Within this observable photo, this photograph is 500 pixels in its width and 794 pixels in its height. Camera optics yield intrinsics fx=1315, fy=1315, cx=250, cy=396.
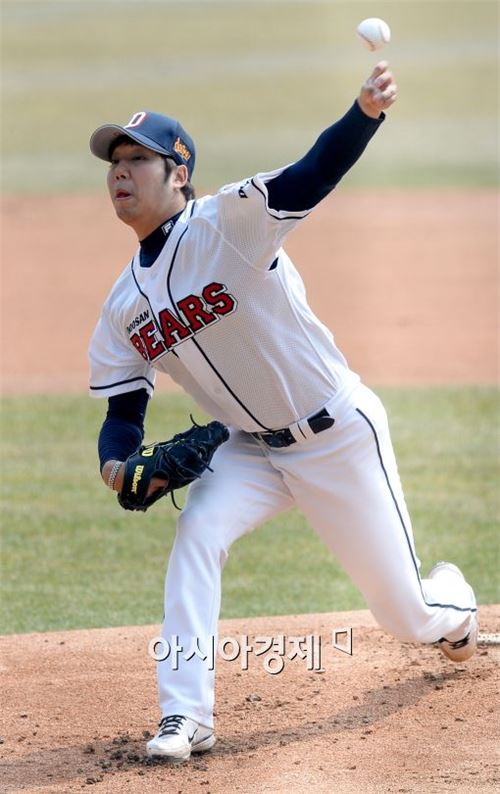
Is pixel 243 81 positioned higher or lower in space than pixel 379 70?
higher

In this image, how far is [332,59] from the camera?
32531 mm

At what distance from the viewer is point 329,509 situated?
3.96 metres

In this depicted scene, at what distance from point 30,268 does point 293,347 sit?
11.2 metres

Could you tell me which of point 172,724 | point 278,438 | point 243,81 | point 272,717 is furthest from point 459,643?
point 243,81

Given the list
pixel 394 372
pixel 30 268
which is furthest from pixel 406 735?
pixel 30 268

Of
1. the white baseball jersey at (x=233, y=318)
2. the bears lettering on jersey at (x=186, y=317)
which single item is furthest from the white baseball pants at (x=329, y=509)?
the bears lettering on jersey at (x=186, y=317)

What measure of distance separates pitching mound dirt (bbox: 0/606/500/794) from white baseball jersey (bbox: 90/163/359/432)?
3.14 ft

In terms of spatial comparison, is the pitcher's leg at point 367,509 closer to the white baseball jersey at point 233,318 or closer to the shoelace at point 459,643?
the white baseball jersey at point 233,318

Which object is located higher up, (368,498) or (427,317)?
(368,498)

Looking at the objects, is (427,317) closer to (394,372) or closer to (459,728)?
(394,372)

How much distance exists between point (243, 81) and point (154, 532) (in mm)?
24215

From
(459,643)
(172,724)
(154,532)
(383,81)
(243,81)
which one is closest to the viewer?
(383,81)

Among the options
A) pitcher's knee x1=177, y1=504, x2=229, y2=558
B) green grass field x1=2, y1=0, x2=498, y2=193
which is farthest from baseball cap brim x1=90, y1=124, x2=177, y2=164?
green grass field x1=2, y1=0, x2=498, y2=193

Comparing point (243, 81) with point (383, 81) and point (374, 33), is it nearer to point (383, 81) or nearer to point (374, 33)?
point (374, 33)
